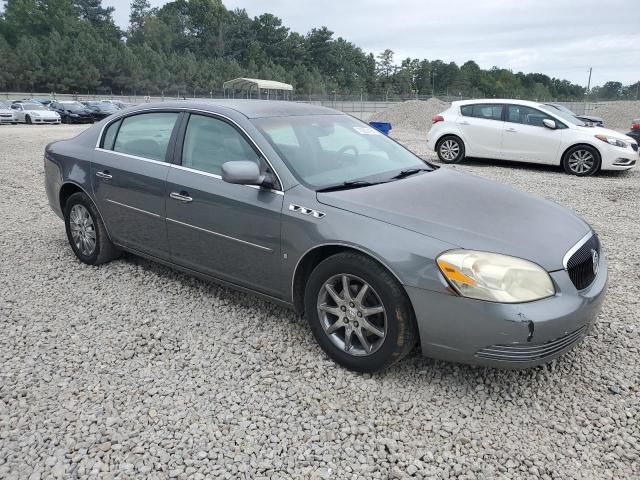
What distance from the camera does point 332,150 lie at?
12.6ft

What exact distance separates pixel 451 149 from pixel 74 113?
2480cm

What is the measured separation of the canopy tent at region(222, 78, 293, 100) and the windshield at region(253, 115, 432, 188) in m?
53.0

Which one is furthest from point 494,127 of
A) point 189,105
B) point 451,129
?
point 189,105

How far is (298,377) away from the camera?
3.19m

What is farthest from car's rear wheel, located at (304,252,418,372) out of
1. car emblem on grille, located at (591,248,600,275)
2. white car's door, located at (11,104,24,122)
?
white car's door, located at (11,104,24,122)

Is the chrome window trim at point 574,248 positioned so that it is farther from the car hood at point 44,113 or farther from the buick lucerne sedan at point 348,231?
the car hood at point 44,113

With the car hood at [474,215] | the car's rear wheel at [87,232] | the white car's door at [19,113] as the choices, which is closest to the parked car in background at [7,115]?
the white car's door at [19,113]

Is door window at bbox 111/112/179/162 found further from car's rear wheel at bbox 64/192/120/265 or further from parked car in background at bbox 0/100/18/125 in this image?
parked car in background at bbox 0/100/18/125

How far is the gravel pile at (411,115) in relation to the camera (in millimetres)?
25578

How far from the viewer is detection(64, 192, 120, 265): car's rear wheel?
477 cm

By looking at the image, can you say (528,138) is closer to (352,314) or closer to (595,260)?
(595,260)

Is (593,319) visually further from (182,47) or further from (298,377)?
(182,47)

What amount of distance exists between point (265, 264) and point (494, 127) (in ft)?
32.0

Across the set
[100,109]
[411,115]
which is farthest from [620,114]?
[100,109]
